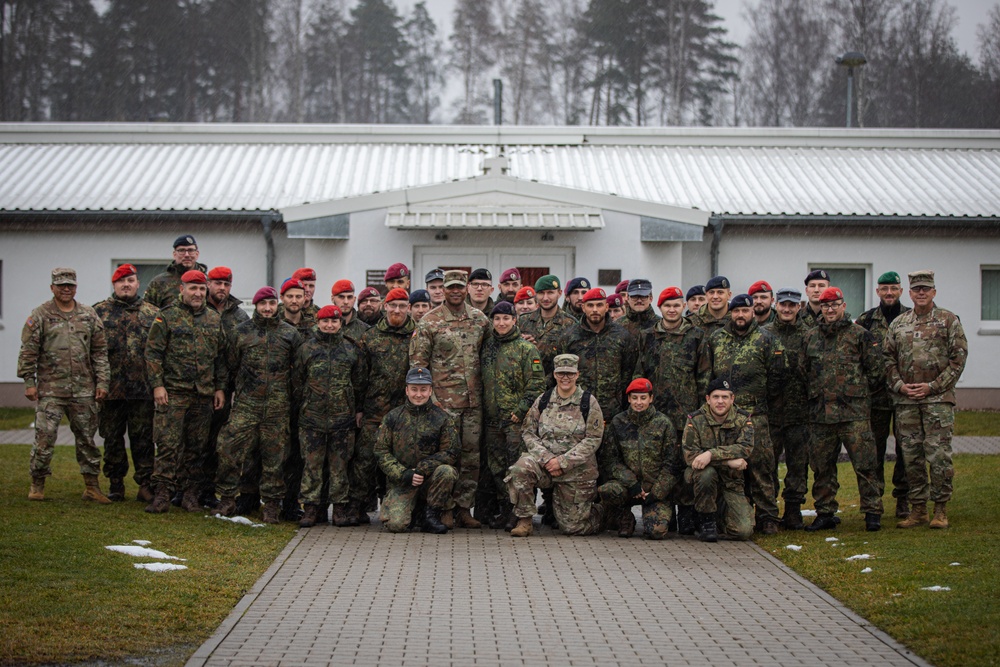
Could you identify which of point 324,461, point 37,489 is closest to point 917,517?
point 324,461

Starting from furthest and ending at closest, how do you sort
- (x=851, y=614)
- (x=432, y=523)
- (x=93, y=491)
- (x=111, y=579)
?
(x=93, y=491)
(x=432, y=523)
(x=111, y=579)
(x=851, y=614)

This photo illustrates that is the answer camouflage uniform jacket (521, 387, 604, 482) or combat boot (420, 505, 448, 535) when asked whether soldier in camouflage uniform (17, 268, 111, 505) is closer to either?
combat boot (420, 505, 448, 535)

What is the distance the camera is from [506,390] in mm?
10367

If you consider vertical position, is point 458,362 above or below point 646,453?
above

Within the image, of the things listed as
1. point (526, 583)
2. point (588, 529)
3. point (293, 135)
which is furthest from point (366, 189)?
point (526, 583)

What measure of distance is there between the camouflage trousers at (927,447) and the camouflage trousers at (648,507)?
2183 mm

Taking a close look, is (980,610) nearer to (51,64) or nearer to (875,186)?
(875,186)

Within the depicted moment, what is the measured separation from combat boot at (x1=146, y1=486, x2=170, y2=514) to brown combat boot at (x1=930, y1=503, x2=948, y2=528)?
22.5ft

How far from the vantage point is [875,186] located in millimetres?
21219

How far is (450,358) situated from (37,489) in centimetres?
413

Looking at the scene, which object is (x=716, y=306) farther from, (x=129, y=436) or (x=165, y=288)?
(x=129, y=436)

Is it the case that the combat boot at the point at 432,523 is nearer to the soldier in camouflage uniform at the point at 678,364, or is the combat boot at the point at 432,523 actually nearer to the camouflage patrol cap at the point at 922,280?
the soldier in camouflage uniform at the point at 678,364

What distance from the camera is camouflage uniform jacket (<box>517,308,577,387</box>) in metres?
11.0

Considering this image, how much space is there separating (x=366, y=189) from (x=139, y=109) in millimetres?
27869
